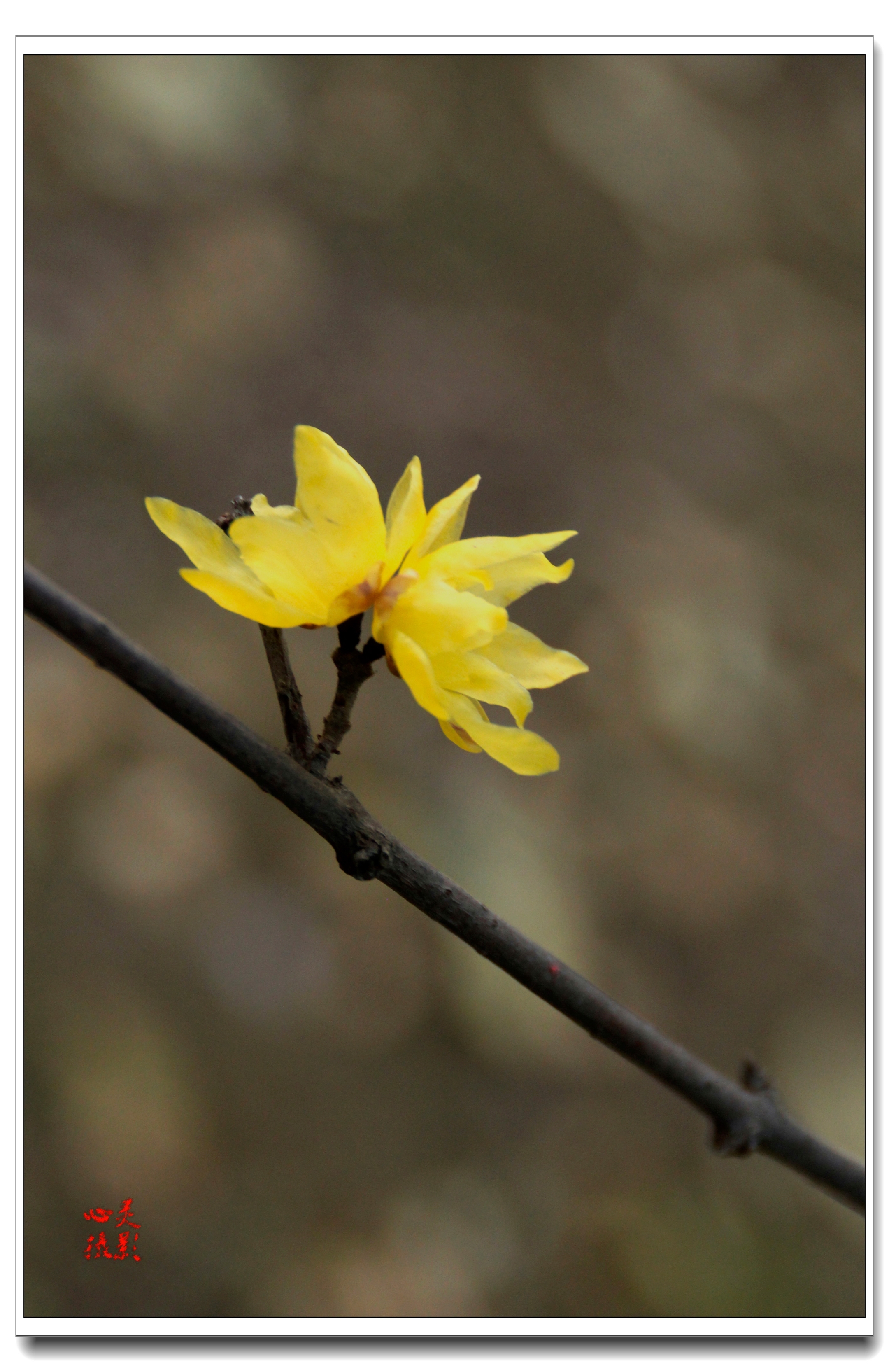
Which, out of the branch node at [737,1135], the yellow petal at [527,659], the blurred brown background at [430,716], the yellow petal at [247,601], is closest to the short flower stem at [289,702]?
the yellow petal at [247,601]

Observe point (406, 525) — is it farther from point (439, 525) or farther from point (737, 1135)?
Answer: point (737, 1135)

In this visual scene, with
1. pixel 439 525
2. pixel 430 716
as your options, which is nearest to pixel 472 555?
pixel 439 525

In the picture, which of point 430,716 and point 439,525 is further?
point 430,716

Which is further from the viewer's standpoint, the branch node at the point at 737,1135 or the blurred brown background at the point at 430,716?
the blurred brown background at the point at 430,716

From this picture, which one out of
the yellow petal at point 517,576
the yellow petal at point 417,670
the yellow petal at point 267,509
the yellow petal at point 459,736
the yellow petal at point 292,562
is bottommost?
the yellow petal at point 459,736

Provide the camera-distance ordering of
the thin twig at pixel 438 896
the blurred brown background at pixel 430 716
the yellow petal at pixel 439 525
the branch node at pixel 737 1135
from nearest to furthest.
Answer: the thin twig at pixel 438 896
the yellow petal at pixel 439 525
the branch node at pixel 737 1135
the blurred brown background at pixel 430 716

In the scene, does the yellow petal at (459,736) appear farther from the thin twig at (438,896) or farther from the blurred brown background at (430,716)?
the blurred brown background at (430,716)

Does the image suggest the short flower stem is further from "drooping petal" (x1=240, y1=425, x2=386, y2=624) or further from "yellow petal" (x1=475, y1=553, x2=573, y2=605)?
"yellow petal" (x1=475, y1=553, x2=573, y2=605)
